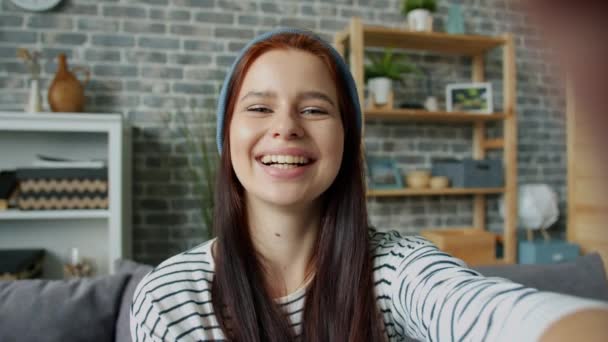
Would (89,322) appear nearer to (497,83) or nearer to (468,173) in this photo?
(468,173)

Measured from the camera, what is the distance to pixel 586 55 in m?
0.10

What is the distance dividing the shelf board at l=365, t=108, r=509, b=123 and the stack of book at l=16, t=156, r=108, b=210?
1.57 m

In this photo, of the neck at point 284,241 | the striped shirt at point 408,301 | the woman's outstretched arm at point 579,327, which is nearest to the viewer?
the woman's outstretched arm at point 579,327

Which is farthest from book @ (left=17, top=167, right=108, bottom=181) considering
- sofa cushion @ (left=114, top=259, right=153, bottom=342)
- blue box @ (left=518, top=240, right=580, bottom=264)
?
blue box @ (left=518, top=240, right=580, bottom=264)

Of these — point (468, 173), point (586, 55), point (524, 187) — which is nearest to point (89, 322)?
point (586, 55)

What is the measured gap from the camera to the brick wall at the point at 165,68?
8.07 ft

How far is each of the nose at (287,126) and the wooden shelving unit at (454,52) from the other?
166 centimetres

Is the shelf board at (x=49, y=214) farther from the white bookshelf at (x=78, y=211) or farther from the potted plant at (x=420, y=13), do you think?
the potted plant at (x=420, y=13)

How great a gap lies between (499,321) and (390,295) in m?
0.44

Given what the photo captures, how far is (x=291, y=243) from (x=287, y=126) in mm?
310

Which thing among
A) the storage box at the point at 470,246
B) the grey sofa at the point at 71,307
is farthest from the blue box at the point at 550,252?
the grey sofa at the point at 71,307

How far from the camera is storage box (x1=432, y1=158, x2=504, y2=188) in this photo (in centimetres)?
275

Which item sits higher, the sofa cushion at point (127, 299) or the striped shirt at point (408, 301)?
the striped shirt at point (408, 301)

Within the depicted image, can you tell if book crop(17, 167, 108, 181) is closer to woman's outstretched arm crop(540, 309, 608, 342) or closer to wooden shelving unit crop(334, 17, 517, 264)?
wooden shelving unit crop(334, 17, 517, 264)
